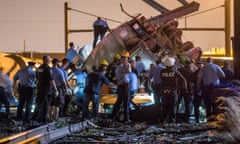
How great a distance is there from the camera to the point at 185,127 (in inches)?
520

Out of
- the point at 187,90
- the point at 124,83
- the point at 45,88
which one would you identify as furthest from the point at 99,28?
the point at 187,90

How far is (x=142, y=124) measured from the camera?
14.1m

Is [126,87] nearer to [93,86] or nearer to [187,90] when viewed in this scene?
[93,86]

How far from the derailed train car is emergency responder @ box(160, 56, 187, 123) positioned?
8.79 feet

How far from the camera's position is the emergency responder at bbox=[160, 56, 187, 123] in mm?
14172

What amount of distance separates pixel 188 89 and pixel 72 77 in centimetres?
465

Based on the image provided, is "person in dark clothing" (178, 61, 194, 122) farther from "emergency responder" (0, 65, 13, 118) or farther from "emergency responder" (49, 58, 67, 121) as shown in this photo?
"emergency responder" (0, 65, 13, 118)

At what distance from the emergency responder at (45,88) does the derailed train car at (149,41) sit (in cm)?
381

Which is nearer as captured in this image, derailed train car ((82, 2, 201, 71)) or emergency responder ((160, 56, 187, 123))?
emergency responder ((160, 56, 187, 123))

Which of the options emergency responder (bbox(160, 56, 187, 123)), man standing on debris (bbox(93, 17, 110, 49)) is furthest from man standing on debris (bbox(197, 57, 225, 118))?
man standing on debris (bbox(93, 17, 110, 49))

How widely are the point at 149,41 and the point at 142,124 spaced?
160 inches

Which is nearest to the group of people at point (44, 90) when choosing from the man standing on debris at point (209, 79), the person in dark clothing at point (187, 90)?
the person in dark clothing at point (187, 90)

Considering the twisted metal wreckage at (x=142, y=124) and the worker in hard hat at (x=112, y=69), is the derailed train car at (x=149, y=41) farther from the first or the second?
the worker in hard hat at (x=112, y=69)

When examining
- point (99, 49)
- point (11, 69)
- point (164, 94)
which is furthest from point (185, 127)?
point (11, 69)
